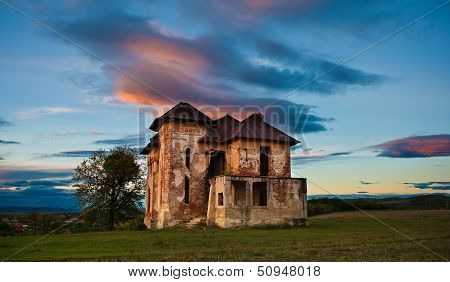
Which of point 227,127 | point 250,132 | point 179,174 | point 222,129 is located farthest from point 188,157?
point 250,132

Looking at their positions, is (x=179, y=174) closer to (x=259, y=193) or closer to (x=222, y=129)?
(x=222, y=129)

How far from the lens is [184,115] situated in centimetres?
3525

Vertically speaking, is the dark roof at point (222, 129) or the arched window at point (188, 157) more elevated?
the dark roof at point (222, 129)

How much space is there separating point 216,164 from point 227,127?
356 cm

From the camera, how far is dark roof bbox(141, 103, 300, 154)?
3488cm

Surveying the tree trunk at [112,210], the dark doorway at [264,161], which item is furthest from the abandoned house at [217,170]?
the tree trunk at [112,210]

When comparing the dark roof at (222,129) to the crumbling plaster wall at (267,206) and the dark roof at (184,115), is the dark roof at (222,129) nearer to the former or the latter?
the dark roof at (184,115)

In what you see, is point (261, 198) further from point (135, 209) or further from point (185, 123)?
point (135, 209)

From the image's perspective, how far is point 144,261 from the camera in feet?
42.2

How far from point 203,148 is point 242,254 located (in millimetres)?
21761

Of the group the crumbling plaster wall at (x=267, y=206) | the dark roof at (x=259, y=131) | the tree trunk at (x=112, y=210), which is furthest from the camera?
the tree trunk at (x=112, y=210)

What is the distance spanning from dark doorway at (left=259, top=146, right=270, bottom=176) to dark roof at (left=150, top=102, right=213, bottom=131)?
5.24m

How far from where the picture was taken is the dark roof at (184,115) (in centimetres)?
3491

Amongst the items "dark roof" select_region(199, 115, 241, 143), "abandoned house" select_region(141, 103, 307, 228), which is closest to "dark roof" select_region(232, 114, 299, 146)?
"abandoned house" select_region(141, 103, 307, 228)
